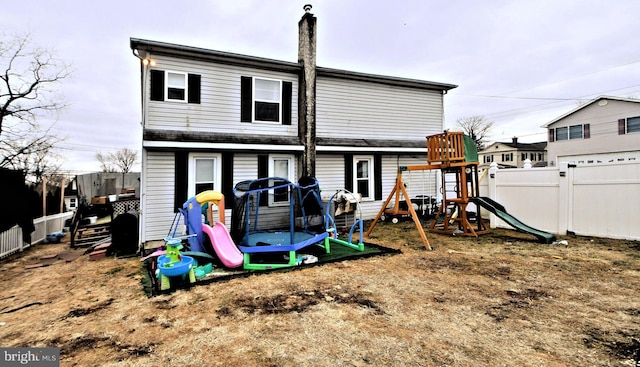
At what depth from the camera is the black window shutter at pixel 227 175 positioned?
932 centimetres

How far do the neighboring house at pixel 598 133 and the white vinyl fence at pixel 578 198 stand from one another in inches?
546

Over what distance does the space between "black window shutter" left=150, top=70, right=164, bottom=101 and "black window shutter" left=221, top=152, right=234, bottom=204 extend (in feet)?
8.39

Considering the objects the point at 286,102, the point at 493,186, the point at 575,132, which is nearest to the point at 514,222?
the point at 493,186

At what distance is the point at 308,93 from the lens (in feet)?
33.7

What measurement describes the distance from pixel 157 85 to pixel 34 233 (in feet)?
23.1

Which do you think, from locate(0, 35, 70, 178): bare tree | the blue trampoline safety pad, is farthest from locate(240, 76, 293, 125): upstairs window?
locate(0, 35, 70, 178): bare tree

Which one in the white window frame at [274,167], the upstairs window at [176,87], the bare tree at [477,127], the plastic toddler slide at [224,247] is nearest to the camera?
the plastic toddler slide at [224,247]

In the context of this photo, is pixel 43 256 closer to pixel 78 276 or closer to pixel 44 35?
pixel 78 276

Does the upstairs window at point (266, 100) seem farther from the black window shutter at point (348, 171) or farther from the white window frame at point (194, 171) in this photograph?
the black window shutter at point (348, 171)

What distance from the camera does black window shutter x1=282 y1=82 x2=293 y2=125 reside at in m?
10.4

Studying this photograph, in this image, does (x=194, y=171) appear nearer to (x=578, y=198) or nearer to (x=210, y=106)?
(x=210, y=106)

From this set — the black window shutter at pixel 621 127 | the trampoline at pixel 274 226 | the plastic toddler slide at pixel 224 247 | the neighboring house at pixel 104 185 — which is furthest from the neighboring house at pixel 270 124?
the black window shutter at pixel 621 127

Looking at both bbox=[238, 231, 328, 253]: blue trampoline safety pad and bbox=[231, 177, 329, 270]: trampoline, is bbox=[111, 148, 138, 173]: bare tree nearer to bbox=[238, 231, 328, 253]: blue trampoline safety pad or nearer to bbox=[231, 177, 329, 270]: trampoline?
bbox=[231, 177, 329, 270]: trampoline

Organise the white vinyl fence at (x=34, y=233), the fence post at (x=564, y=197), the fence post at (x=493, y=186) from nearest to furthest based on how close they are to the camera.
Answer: the white vinyl fence at (x=34, y=233) < the fence post at (x=564, y=197) < the fence post at (x=493, y=186)
